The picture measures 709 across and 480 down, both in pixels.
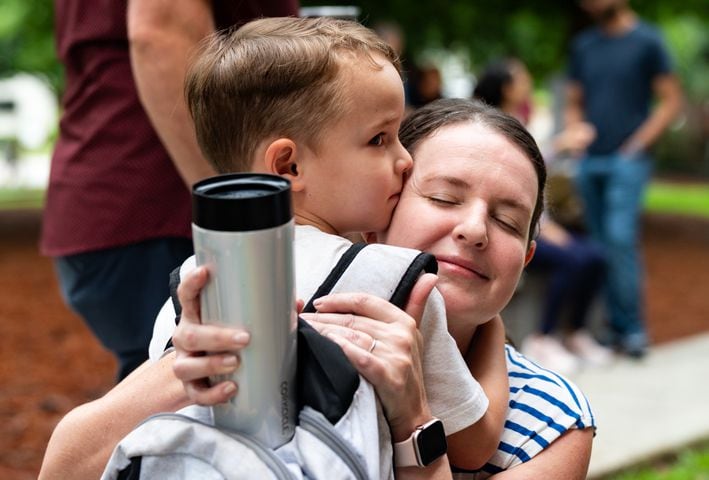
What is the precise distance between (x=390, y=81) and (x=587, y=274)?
4948 mm

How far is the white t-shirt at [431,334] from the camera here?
147 centimetres

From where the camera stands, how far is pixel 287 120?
1562mm

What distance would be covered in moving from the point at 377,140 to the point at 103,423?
675 mm

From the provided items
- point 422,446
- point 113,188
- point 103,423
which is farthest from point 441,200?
point 113,188

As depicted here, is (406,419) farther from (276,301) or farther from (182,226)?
(182,226)

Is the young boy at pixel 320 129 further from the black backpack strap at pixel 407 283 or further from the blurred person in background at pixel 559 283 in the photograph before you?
the blurred person in background at pixel 559 283

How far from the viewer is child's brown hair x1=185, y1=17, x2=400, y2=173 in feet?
5.07

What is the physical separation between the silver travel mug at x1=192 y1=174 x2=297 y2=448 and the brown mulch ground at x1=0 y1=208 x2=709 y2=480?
11.9ft

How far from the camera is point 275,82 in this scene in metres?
1.54

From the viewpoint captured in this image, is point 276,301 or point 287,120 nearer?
point 276,301

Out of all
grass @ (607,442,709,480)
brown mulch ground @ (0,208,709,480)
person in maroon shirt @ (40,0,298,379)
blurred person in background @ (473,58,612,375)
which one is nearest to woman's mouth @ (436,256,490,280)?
person in maroon shirt @ (40,0,298,379)

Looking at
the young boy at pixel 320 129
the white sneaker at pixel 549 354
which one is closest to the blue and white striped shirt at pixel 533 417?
the young boy at pixel 320 129

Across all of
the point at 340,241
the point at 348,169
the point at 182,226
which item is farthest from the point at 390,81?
the point at 182,226

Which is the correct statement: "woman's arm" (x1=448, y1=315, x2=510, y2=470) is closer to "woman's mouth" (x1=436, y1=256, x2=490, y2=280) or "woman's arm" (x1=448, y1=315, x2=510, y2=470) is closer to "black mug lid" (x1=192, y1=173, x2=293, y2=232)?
"woman's mouth" (x1=436, y1=256, x2=490, y2=280)
